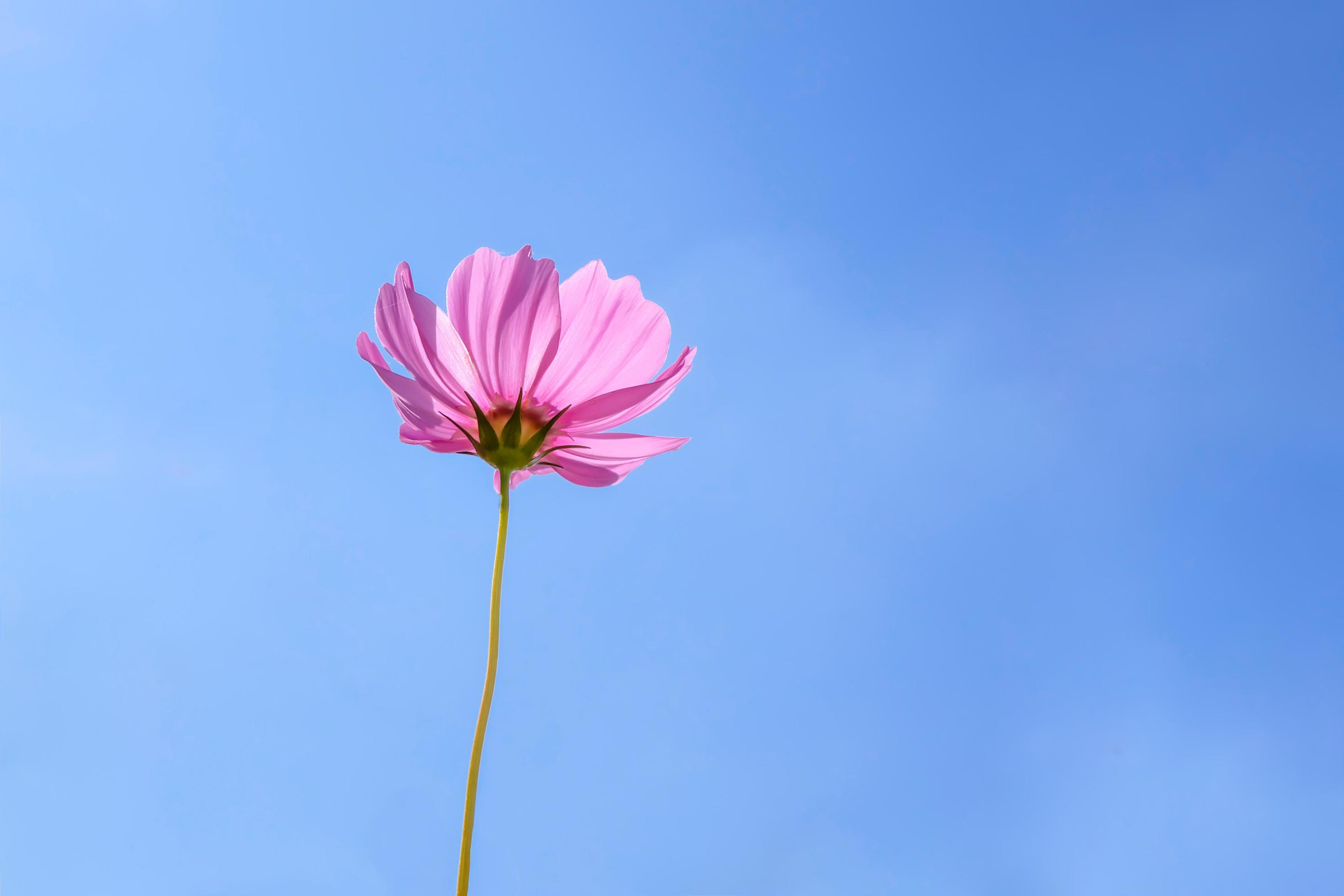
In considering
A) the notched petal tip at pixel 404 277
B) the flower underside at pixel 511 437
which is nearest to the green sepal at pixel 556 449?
the flower underside at pixel 511 437

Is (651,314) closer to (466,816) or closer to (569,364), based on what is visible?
(569,364)

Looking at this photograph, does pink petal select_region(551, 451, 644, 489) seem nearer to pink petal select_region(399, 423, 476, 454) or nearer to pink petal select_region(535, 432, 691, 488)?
pink petal select_region(535, 432, 691, 488)

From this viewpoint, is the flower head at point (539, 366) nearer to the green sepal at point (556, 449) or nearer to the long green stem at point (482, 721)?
the green sepal at point (556, 449)

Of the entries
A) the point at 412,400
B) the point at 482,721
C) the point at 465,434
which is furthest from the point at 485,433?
the point at 482,721

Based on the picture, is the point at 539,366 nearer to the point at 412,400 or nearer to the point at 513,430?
the point at 513,430

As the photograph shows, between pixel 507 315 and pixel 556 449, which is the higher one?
pixel 507 315

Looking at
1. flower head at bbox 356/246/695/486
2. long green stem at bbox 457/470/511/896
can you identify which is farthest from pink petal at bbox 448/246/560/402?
long green stem at bbox 457/470/511/896

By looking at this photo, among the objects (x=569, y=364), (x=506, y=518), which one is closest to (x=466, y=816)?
(x=506, y=518)
